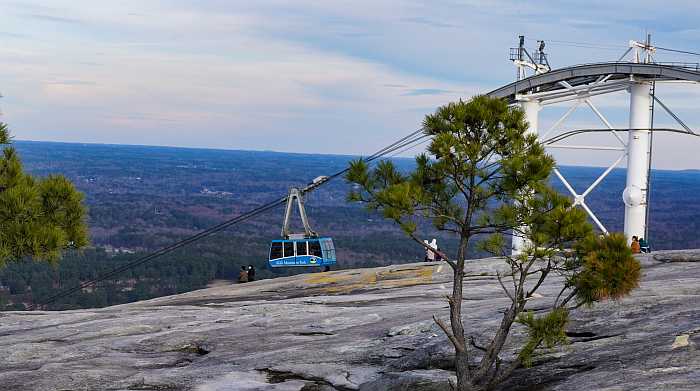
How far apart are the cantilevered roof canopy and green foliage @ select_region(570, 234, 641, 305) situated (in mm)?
27158

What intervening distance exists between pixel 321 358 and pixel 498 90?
3456cm

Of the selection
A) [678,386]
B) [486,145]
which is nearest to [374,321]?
[486,145]

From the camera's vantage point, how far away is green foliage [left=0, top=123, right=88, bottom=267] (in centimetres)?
1927

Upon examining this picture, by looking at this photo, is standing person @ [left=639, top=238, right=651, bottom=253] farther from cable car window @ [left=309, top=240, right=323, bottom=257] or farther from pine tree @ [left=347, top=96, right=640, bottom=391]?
pine tree @ [left=347, top=96, right=640, bottom=391]

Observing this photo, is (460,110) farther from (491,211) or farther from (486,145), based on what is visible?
(491,211)

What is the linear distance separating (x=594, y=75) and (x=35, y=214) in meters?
36.9

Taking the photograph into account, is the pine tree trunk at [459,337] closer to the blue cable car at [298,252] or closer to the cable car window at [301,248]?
the blue cable car at [298,252]

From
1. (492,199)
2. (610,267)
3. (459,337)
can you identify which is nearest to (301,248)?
(492,199)

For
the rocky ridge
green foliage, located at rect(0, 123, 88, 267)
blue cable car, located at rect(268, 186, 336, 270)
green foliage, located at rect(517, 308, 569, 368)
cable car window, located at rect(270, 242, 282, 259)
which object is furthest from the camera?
cable car window, located at rect(270, 242, 282, 259)

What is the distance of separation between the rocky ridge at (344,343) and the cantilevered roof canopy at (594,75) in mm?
16178

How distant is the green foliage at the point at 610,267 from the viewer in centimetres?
1475

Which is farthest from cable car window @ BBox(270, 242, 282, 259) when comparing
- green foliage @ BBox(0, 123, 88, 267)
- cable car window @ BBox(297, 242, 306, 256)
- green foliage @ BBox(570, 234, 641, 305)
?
green foliage @ BBox(570, 234, 641, 305)

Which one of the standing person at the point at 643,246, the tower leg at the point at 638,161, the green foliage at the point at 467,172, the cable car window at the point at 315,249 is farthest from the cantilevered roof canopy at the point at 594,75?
the green foliage at the point at 467,172

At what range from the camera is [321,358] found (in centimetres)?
2075
